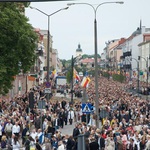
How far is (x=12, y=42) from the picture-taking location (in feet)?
110

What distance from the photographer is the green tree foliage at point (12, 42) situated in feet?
107

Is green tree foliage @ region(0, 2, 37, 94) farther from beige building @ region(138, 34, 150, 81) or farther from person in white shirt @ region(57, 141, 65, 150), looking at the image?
beige building @ region(138, 34, 150, 81)

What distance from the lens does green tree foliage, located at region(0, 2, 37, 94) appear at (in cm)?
3269

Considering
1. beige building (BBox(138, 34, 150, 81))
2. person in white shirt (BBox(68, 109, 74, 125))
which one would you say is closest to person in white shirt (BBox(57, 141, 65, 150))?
person in white shirt (BBox(68, 109, 74, 125))

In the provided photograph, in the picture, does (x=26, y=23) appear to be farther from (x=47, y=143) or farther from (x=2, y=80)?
(x=47, y=143)

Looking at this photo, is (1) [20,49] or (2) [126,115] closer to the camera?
(2) [126,115]

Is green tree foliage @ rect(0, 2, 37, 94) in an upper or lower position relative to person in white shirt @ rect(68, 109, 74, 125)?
upper

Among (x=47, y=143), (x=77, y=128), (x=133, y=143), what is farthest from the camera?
(x=77, y=128)

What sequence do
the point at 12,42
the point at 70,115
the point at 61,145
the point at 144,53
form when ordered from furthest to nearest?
the point at 144,53 < the point at 70,115 < the point at 12,42 < the point at 61,145

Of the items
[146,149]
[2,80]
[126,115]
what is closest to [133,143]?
[146,149]

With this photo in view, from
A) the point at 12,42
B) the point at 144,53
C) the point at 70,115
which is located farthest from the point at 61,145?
the point at 144,53

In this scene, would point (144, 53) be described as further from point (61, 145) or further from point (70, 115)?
point (61, 145)

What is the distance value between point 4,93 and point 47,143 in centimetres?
1660

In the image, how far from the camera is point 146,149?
18297 millimetres
